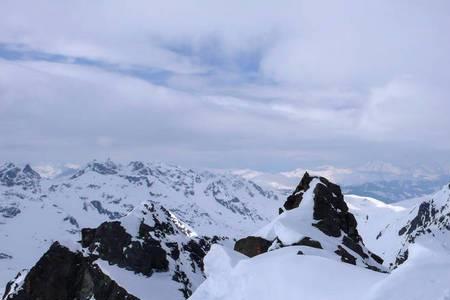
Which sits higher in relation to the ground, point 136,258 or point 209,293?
point 209,293

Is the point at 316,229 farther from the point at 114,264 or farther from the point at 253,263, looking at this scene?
the point at 114,264

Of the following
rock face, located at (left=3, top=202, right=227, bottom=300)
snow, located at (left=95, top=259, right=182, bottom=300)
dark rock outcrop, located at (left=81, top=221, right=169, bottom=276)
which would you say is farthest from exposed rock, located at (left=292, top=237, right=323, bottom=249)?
dark rock outcrop, located at (left=81, top=221, right=169, bottom=276)

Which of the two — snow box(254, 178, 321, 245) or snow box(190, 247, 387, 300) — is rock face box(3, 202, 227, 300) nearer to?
snow box(254, 178, 321, 245)

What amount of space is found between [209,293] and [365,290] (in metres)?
8.68

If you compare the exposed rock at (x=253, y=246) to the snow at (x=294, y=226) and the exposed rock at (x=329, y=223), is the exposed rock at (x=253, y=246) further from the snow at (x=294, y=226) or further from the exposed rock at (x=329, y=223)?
the exposed rock at (x=329, y=223)

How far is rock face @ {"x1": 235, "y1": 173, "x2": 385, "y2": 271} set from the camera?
5062cm

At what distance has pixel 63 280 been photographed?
74500 mm

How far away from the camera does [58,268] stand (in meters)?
75.1

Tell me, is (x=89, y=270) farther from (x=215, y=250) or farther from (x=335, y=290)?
(x=335, y=290)

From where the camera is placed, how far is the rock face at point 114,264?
241 feet

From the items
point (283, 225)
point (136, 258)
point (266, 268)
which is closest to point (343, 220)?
point (283, 225)

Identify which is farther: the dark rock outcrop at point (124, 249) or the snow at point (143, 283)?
the dark rock outcrop at point (124, 249)

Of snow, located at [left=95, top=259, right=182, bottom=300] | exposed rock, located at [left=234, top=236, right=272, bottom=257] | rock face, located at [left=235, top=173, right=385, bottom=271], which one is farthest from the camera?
snow, located at [left=95, top=259, right=182, bottom=300]

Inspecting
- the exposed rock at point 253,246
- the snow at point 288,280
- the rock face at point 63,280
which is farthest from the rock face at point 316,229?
the rock face at point 63,280
